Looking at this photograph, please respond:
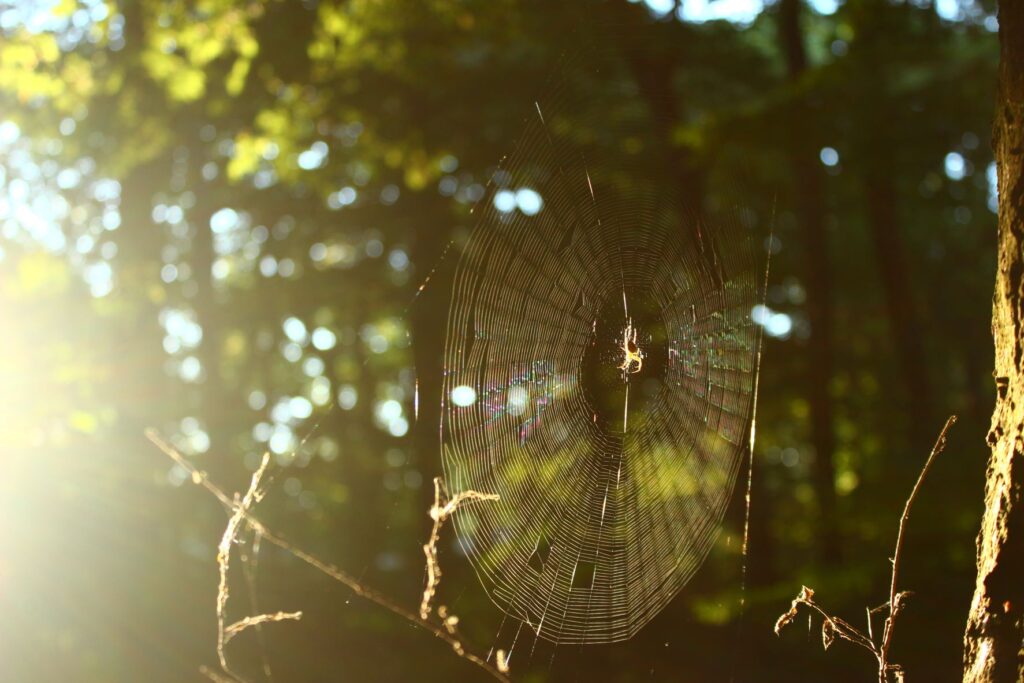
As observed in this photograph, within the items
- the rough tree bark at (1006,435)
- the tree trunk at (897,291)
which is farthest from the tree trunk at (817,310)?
the rough tree bark at (1006,435)

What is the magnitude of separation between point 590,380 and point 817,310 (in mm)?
5613

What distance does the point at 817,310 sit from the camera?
28.2ft

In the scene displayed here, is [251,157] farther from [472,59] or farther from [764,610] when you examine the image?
[764,610]

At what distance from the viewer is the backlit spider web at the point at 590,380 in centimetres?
332

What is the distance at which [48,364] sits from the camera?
10133 mm

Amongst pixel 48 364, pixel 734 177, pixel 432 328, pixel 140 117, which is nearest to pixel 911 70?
pixel 734 177

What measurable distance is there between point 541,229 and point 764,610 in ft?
14.8

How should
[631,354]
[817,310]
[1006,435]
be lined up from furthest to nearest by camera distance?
[817,310] → [631,354] → [1006,435]

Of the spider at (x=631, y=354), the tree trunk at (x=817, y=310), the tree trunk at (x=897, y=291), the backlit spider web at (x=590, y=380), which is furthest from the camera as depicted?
the tree trunk at (x=897, y=291)

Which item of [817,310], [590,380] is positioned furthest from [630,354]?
[817,310]

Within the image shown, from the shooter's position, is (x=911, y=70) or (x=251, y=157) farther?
(x=911, y=70)

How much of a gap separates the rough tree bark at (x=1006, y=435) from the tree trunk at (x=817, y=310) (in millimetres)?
5487

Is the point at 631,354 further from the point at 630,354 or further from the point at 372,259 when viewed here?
the point at 372,259

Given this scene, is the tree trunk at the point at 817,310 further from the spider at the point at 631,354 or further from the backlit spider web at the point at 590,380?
the spider at the point at 631,354
